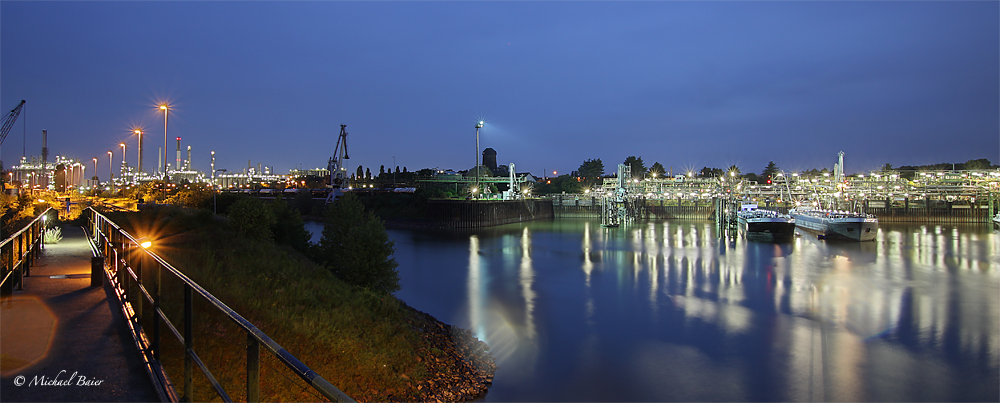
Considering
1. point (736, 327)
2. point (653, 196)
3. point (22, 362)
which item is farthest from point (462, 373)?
point (653, 196)

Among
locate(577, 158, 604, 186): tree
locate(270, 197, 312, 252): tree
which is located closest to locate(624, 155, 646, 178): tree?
locate(577, 158, 604, 186): tree

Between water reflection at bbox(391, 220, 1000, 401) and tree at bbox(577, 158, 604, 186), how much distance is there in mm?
87224

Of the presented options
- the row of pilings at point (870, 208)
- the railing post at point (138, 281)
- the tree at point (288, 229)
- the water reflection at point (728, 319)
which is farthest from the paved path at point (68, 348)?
the row of pilings at point (870, 208)

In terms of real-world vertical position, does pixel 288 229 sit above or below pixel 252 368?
below

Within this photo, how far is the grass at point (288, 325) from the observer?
22.1 ft

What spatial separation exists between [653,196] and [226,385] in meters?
83.6

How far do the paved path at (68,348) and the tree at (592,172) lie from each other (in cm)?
12475

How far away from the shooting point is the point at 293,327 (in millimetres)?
10078

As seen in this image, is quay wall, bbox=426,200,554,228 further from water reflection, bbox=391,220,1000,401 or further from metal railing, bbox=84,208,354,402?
metal railing, bbox=84,208,354,402

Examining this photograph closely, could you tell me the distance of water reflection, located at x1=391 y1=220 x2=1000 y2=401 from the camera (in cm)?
1424

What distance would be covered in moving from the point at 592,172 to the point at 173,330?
130m

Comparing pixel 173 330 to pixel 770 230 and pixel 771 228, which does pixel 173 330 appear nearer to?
pixel 771 228

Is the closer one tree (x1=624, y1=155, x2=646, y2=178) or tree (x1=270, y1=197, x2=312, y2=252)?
tree (x1=270, y1=197, x2=312, y2=252)

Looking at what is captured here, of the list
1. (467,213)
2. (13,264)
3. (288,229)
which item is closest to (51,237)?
(13,264)
